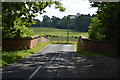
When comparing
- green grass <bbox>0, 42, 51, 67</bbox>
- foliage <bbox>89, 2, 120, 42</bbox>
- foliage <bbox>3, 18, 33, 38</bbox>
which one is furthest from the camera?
foliage <bbox>3, 18, 33, 38</bbox>

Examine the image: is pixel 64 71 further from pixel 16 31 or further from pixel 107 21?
pixel 16 31

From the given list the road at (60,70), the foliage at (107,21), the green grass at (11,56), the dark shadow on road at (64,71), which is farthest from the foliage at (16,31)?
the dark shadow on road at (64,71)

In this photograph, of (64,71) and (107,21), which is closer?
(107,21)

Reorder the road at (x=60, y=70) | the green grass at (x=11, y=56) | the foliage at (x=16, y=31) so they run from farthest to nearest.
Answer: the foliage at (x=16, y=31) < the green grass at (x=11, y=56) < the road at (x=60, y=70)

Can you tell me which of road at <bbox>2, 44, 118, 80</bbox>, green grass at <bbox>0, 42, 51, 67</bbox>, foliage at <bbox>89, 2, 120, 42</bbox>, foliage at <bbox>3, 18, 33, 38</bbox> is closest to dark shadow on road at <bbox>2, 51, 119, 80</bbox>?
road at <bbox>2, 44, 118, 80</bbox>

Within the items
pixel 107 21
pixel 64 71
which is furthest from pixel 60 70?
pixel 107 21

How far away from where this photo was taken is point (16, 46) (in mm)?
24266

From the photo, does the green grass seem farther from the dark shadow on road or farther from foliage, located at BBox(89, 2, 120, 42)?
foliage, located at BBox(89, 2, 120, 42)

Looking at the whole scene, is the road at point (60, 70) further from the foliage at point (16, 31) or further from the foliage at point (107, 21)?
the foliage at point (16, 31)

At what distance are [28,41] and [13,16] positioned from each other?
5192 mm

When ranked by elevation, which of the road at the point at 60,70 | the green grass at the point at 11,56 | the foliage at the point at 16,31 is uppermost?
the foliage at the point at 16,31

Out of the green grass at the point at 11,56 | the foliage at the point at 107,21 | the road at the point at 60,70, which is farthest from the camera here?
the green grass at the point at 11,56

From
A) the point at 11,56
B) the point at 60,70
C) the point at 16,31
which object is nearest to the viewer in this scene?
the point at 60,70

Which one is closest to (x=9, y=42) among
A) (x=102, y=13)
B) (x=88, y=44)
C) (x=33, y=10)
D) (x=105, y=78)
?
(x=33, y=10)
